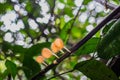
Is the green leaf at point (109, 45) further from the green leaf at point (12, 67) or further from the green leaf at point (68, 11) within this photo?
the green leaf at point (68, 11)

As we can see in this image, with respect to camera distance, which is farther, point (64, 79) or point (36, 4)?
point (36, 4)

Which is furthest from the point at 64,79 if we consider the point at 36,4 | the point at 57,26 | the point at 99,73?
the point at 99,73

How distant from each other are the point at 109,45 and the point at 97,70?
7 centimetres

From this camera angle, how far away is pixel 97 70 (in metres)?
0.65

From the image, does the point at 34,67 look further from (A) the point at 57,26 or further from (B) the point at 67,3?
(A) the point at 57,26

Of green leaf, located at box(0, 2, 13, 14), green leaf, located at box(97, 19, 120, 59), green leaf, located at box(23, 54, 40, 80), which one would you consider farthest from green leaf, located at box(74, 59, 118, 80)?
green leaf, located at box(0, 2, 13, 14)

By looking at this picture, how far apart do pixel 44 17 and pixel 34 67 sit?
1063mm

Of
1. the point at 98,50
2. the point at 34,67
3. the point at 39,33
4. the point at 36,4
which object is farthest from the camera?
the point at 39,33

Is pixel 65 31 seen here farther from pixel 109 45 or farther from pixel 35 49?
pixel 109 45

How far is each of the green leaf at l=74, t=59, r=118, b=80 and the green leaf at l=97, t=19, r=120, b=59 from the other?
4 centimetres

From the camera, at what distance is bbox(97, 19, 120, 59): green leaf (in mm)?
599

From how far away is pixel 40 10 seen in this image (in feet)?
5.82

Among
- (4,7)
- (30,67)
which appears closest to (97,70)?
(30,67)

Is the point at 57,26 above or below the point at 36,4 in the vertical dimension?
below
